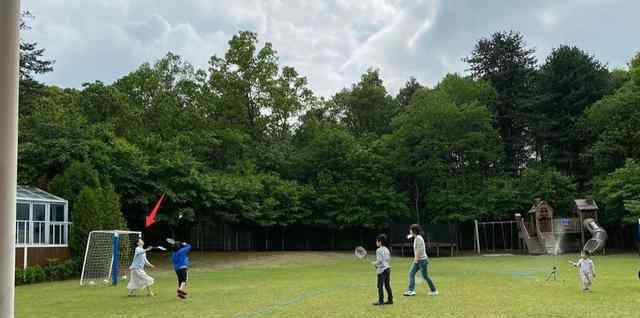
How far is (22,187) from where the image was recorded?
29.1 m

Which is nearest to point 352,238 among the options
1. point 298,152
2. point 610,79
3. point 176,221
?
point 298,152

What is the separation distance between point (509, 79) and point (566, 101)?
678cm

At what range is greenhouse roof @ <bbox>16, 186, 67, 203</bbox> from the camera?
27375 mm

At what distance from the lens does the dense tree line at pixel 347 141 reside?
36875 mm

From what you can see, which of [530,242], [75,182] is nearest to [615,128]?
[530,242]

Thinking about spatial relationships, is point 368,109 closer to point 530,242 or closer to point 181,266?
point 530,242

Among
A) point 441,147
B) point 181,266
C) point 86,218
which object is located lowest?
point 181,266

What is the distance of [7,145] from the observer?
2904 mm

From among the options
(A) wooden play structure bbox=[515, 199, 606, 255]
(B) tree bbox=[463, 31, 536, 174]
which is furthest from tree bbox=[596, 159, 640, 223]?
(B) tree bbox=[463, 31, 536, 174]

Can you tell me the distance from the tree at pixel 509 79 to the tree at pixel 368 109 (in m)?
9.30

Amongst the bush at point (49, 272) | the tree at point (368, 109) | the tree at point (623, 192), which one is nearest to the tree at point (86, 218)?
the bush at point (49, 272)

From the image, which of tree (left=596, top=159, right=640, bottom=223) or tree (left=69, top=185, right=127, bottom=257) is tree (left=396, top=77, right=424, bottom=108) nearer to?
tree (left=596, top=159, right=640, bottom=223)

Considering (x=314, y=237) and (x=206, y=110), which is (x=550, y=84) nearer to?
(x=314, y=237)

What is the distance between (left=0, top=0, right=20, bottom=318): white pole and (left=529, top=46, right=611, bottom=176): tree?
158 feet
